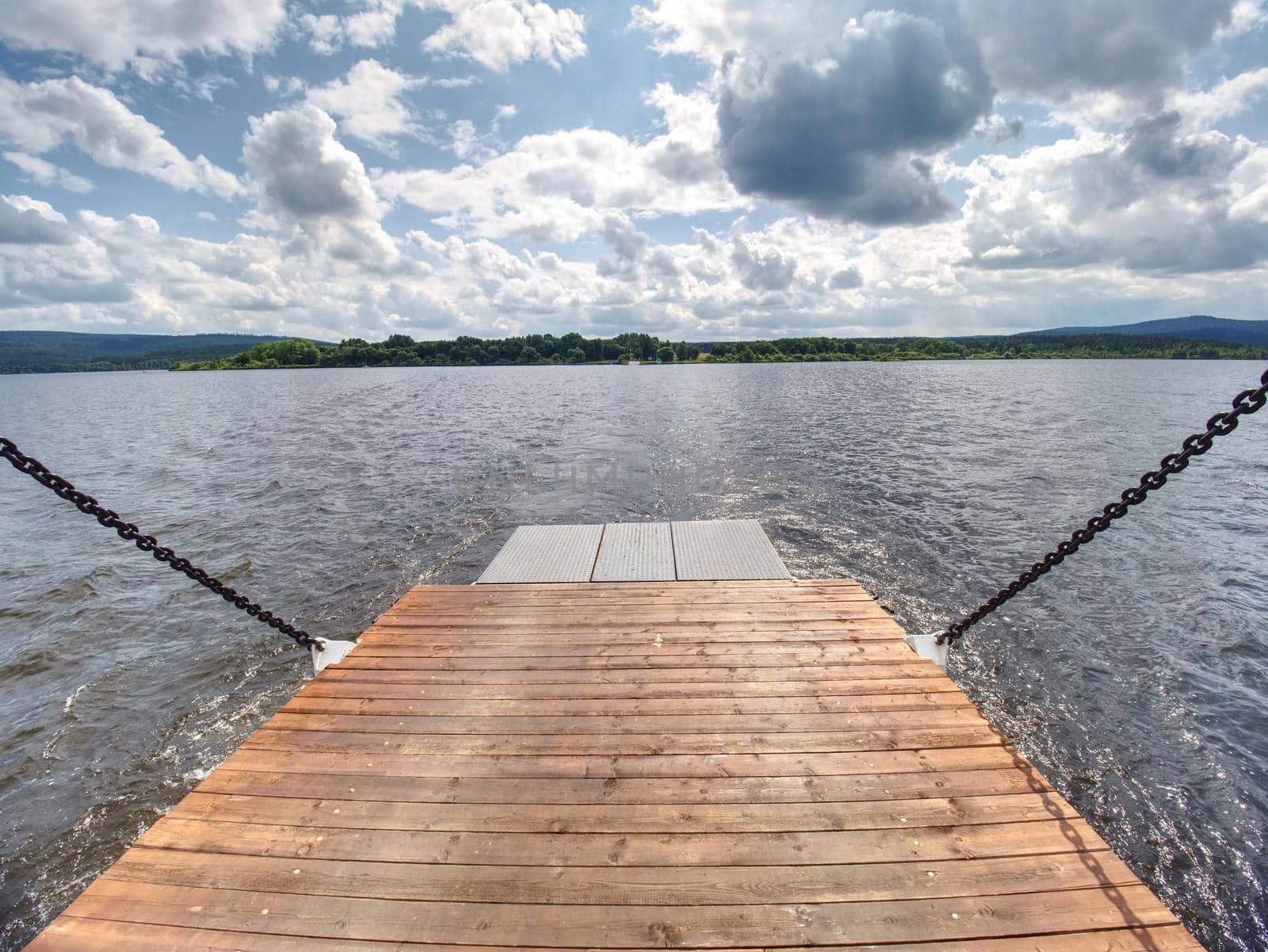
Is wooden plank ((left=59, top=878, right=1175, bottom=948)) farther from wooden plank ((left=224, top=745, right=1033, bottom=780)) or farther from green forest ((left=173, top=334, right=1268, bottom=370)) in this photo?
green forest ((left=173, top=334, right=1268, bottom=370))

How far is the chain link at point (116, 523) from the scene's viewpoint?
3.50 metres

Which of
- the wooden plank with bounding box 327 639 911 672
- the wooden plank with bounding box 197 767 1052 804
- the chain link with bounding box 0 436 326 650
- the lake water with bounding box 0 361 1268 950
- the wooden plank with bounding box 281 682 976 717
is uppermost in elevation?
the chain link with bounding box 0 436 326 650

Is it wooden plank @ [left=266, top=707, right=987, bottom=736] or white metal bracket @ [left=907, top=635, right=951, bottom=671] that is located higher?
wooden plank @ [left=266, top=707, right=987, bottom=736]

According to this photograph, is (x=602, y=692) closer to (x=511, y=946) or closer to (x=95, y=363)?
(x=511, y=946)

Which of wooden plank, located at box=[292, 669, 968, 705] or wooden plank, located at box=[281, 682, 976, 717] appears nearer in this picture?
wooden plank, located at box=[281, 682, 976, 717]

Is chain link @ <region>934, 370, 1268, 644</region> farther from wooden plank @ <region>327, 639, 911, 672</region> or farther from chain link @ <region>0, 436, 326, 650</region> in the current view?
chain link @ <region>0, 436, 326, 650</region>

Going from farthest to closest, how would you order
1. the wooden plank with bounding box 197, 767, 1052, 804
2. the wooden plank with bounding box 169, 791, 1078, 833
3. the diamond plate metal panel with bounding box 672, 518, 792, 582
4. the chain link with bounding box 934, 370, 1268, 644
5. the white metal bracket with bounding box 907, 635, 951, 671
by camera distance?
1. the diamond plate metal panel with bounding box 672, 518, 792, 582
2. the white metal bracket with bounding box 907, 635, 951, 671
3. the wooden plank with bounding box 197, 767, 1052, 804
4. the wooden plank with bounding box 169, 791, 1078, 833
5. the chain link with bounding box 934, 370, 1268, 644

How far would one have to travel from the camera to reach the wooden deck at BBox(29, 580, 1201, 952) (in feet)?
8.95

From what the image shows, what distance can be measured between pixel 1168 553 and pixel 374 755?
15.6 metres

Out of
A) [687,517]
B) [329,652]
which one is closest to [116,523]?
[329,652]

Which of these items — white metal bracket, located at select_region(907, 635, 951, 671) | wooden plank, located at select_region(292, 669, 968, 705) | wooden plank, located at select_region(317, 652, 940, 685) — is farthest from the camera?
white metal bracket, located at select_region(907, 635, 951, 671)

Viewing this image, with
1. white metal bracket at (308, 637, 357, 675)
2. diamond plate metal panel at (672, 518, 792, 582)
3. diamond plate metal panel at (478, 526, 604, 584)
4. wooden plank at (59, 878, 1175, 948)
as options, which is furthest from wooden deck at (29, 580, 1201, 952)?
diamond plate metal panel at (478, 526, 604, 584)

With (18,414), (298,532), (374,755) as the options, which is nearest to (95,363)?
(18,414)

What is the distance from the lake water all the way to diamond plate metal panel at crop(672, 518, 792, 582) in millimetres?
2159
